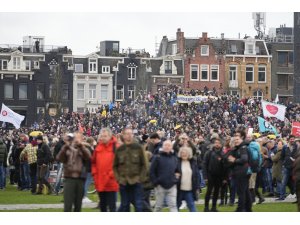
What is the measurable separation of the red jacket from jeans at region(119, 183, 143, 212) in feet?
0.82

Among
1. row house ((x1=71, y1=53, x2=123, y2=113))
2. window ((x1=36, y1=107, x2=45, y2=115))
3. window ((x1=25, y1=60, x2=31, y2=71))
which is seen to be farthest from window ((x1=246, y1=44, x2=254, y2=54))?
window ((x1=25, y1=60, x2=31, y2=71))

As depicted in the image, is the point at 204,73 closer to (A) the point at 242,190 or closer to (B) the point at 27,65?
(B) the point at 27,65

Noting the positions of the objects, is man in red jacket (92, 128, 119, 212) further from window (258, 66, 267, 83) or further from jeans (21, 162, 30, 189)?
window (258, 66, 267, 83)

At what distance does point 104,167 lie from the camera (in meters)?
20.5

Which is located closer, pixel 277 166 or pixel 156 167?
pixel 156 167

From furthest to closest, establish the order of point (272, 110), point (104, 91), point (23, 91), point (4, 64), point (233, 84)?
point (104, 91), point (233, 84), point (4, 64), point (23, 91), point (272, 110)

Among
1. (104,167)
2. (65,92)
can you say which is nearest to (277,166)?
(104,167)

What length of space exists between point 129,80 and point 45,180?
72.6m

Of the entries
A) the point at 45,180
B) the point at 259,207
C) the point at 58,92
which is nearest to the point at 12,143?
the point at 45,180

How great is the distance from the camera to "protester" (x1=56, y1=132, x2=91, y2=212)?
67.0 ft

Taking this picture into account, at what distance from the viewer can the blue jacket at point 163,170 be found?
21656mm

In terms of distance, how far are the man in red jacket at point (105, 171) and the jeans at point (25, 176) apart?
45.7ft

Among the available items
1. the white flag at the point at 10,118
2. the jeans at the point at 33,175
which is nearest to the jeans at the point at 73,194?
the jeans at the point at 33,175

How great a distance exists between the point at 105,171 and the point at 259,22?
94.2m
